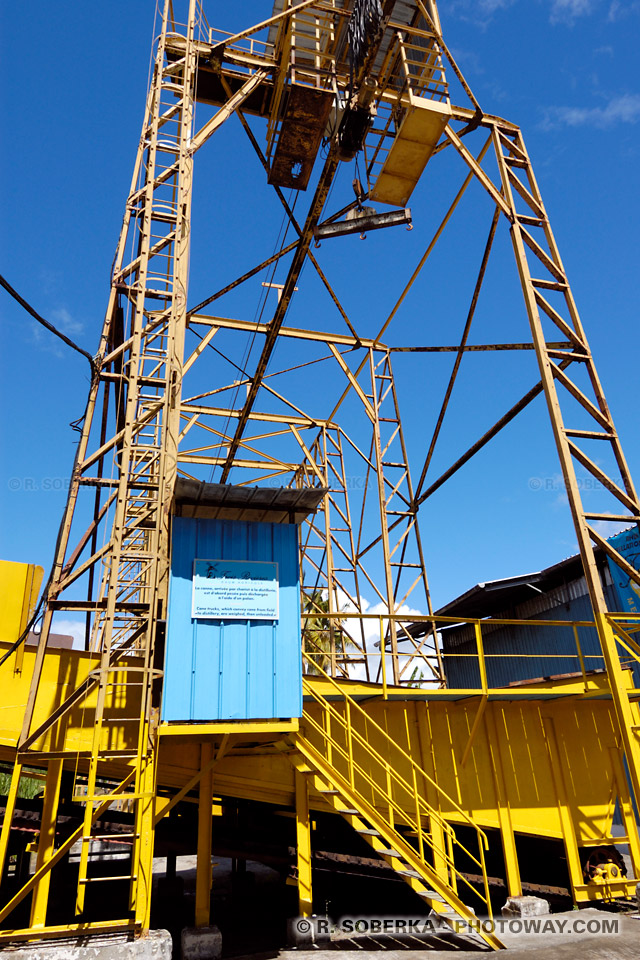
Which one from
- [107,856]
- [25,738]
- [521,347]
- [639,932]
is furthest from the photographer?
[107,856]

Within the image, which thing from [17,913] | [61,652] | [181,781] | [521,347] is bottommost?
[17,913]

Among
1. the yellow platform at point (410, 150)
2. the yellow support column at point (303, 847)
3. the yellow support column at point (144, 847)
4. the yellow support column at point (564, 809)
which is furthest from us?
the yellow platform at point (410, 150)

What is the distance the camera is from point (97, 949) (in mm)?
7926

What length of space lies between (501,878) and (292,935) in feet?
15.6

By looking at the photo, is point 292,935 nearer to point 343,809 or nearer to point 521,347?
point 343,809

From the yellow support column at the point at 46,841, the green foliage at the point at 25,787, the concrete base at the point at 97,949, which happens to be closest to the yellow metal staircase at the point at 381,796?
the concrete base at the point at 97,949

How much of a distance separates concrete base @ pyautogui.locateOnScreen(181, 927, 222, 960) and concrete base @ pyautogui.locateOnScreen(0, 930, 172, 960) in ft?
7.63

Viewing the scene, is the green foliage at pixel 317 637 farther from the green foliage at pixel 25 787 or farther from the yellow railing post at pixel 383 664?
the green foliage at pixel 25 787

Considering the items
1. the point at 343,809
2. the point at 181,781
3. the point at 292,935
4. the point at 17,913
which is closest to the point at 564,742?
the point at 343,809

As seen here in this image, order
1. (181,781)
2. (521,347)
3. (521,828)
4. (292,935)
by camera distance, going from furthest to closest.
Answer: (521,347) < (521,828) < (181,781) < (292,935)

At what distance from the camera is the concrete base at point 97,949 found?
25.5 ft

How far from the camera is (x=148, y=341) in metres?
11.6

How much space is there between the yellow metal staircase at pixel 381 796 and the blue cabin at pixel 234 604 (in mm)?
1146

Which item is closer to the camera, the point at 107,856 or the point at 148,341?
the point at 148,341
